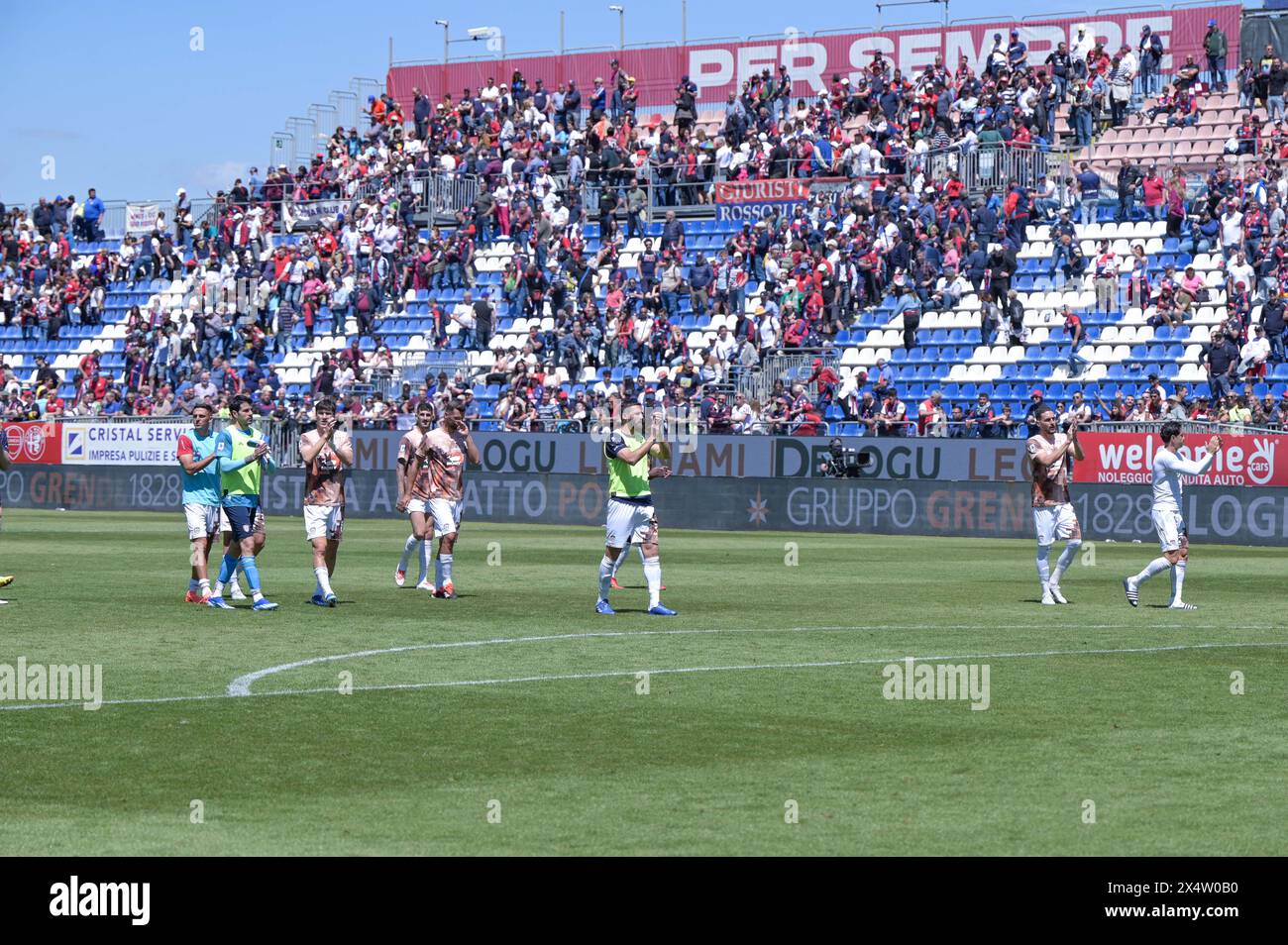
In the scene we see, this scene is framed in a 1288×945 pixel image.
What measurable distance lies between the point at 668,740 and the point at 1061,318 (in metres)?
35.6

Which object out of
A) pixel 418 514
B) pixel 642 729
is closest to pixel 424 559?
pixel 418 514

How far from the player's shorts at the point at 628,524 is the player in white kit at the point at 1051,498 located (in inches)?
194

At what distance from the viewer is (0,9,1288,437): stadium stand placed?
44125 mm

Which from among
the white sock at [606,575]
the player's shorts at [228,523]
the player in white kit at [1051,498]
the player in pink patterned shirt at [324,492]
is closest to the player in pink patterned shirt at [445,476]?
the player in pink patterned shirt at [324,492]

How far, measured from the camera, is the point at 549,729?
12.2 metres

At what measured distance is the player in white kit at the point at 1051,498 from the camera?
22.4 metres

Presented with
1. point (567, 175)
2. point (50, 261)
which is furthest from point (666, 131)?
point (50, 261)

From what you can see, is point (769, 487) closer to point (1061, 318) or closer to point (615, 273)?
point (1061, 318)

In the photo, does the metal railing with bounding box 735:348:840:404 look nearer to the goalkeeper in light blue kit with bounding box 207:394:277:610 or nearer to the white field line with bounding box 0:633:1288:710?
the goalkeeper in light blue kit with bounding box 207:394:277:610

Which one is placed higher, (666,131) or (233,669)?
(666,131)

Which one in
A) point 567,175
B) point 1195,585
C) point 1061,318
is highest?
point 567,175

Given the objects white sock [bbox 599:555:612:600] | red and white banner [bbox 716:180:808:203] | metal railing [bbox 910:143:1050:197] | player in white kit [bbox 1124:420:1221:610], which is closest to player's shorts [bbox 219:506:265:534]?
white sock [bbox 599:555:612:600]

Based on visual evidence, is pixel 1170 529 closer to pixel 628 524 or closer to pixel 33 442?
pixel 628 524
